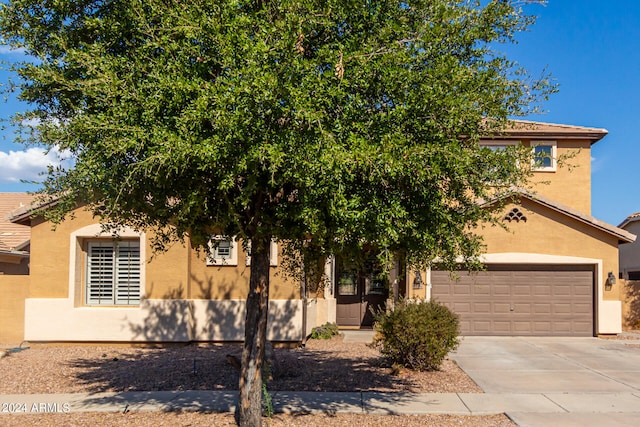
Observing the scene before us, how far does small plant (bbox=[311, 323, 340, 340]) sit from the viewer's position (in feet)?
53.1

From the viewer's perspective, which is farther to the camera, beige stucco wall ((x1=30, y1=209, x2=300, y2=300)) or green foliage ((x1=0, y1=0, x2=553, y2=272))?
beige stucco wall ((x1=30, y1=209, x2=300, y2=300))

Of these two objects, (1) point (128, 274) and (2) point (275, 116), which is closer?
→ (2) point (275, 116)

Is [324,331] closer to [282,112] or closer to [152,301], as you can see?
[152,301]

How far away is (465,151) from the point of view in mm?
6438

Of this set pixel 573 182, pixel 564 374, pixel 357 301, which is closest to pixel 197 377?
pixel 564 374

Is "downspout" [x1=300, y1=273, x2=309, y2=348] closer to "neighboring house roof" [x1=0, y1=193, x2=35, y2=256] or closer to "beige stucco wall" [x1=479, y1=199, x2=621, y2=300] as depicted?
"beige stucco wall" [x1=479, y1=199, x2=621, y2=300]

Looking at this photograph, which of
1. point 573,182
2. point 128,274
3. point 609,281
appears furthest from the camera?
point 573,182

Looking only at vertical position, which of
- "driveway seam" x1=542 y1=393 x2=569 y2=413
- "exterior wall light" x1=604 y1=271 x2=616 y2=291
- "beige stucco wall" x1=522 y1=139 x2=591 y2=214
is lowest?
"driveway seam" x1=542 y1=393 x2=569 y2=413

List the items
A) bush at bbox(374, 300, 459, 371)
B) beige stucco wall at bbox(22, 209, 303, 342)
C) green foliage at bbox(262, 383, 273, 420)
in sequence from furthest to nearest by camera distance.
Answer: beige stucco wall at bbox(22, 209, 303, 342), bush at bbox(374, 300, 459, 371), green foliage at bbox(262, 383, 273, 420)

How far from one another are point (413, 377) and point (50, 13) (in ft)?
28.3

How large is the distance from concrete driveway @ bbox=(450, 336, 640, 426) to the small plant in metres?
3.66

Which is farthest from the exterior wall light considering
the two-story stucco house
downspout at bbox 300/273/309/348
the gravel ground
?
downspout at bbox 300/273/309/348

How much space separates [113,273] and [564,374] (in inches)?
434

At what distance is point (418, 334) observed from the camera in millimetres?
11047
